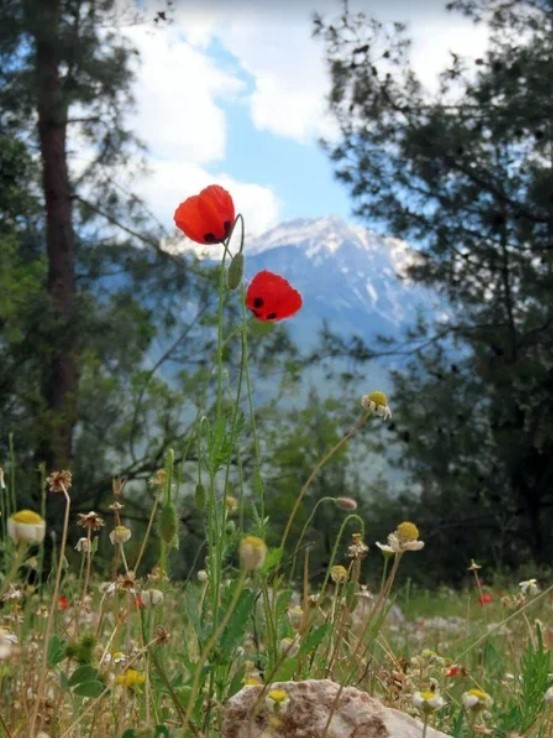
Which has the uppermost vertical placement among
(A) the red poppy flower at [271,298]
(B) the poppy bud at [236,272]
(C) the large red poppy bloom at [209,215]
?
(C) the large red poppy bloom at [209,215]

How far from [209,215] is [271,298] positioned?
7.1 inches

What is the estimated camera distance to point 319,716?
1.37 metres

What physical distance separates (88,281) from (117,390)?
1.74 meters

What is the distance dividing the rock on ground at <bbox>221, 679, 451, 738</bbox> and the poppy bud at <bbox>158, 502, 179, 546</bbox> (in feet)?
0.78

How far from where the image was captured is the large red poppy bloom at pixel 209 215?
1651 mm

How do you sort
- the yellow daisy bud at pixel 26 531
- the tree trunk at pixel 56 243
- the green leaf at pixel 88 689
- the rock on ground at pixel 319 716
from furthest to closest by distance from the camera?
the tree trunk at pixel 56 243
the rock on ground at pixel 319 716
the green leaf at pixel 88 689
the yellow daisy bud at pixel 26 531

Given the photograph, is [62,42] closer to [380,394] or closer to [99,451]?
[99,451]

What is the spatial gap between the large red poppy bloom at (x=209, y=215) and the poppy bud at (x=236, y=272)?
141 millimetres

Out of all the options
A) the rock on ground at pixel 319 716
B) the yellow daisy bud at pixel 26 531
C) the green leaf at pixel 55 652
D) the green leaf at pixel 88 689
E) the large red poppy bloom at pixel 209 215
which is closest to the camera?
the yellow daisy bud at pixel 26 531

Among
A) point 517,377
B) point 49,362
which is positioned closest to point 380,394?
point 517,377

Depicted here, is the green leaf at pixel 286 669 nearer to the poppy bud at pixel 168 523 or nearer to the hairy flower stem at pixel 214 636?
the poppy bud at pixel 168 523

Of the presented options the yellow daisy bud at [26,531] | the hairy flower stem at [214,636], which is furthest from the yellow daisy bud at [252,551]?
the yellow daisy bud at [26,531]

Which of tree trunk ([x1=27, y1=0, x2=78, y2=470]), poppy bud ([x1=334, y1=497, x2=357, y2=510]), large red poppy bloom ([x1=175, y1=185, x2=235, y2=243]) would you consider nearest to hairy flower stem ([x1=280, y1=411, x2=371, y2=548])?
poppy bud ([x1=334, y1=497, x2=357, y2=510])

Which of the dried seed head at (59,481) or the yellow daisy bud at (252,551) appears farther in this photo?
the dried seed head at (59,481)
